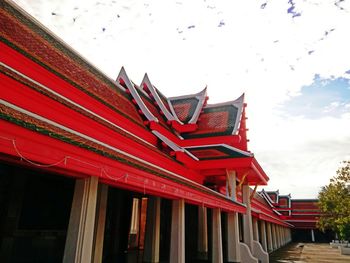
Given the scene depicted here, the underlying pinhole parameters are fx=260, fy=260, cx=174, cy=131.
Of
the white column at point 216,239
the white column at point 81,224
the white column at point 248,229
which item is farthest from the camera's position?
the white column at point 248,229

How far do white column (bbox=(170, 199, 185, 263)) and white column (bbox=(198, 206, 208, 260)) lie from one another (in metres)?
5.40

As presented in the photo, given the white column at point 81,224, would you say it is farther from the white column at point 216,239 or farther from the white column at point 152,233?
the white column at point 216,239

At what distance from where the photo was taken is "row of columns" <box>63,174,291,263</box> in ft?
12.4

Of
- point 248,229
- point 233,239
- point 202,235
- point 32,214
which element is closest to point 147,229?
point 32,214

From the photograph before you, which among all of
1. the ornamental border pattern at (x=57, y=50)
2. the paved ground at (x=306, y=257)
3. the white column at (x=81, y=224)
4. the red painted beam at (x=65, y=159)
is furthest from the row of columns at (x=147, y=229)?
the paved ground at (x=306, y=257)

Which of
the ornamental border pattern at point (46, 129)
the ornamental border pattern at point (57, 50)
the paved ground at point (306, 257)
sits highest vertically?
the ornamental border pattern at point (57, 50)

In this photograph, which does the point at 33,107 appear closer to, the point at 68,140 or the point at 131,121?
the point at 68,140

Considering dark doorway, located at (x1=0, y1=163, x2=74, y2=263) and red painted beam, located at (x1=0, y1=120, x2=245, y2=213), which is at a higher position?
red painted beam, located at (x1=0, y1=120, x2=245, y2=213)

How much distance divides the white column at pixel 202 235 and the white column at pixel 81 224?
8.46 m

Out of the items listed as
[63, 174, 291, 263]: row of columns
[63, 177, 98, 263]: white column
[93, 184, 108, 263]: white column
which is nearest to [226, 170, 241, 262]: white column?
[63, 174, 291, 263]: row of columns

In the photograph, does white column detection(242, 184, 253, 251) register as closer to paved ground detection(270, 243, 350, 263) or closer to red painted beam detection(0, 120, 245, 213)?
paved ground detection(270, 243, 350, 263)

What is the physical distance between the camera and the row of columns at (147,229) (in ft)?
12.4

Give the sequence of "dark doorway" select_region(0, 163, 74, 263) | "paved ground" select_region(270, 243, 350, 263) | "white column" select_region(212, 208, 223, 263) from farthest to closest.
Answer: "paved ground" select_region(270, 243, 350, 263) < "white column" select_region(212, 208, 223, 263) < "dark doorway" select_region(0, 163, 74, 263)

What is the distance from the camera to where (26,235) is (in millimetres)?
5230
